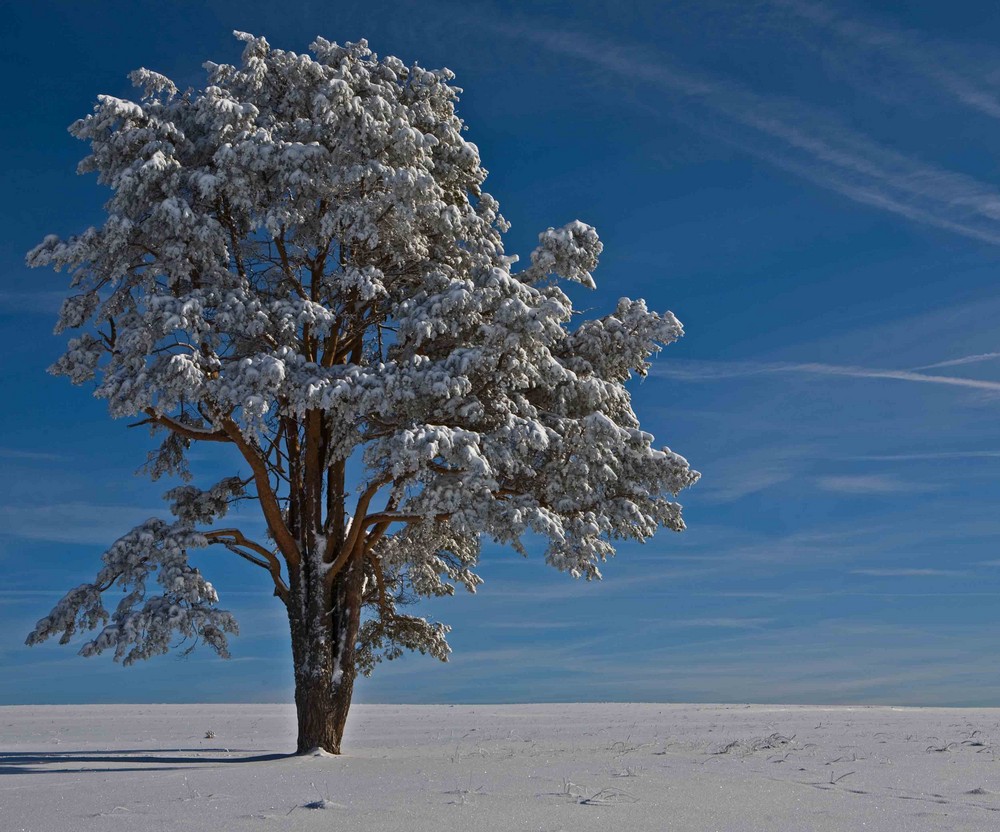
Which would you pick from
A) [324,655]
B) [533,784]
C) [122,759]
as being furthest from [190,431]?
[533,784]

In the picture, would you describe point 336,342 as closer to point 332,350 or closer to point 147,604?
point 332,350

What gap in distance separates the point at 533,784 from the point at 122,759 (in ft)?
33.4

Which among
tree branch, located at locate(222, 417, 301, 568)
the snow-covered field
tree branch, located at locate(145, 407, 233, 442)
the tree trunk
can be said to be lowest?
the snow-covered field

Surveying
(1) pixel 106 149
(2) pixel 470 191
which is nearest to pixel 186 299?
(1) pixel 106 149

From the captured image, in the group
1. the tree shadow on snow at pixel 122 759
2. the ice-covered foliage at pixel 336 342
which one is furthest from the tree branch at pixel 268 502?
the tree shadow on snow at pixel 122 759

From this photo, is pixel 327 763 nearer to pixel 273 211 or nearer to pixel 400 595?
pixel 400 595

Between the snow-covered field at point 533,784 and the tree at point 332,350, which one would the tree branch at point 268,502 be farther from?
the snow-covered field at point 533,784

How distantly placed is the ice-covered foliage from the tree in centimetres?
5

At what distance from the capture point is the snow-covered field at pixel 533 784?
8281mm

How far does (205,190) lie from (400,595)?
9.92m

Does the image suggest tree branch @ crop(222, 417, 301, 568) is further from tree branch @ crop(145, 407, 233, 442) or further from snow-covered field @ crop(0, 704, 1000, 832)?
snow-covered field @ crop(0, 704, 1000, 832)

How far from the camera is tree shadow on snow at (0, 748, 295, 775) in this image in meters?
15.5

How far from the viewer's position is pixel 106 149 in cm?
1809

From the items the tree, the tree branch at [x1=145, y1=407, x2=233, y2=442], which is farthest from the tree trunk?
the tree branch at [x1=145, y1=407, x2=233, y2=442]
